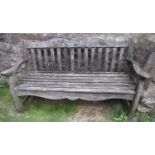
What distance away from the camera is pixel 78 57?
2832mm

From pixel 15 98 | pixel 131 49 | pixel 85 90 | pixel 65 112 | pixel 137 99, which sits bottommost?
pixel 65 112

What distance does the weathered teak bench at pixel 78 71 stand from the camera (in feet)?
8.15

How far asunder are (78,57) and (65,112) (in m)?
0.93

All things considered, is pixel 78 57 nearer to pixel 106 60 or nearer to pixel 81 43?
pixel 81 43

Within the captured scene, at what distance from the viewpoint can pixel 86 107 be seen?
9.93ft

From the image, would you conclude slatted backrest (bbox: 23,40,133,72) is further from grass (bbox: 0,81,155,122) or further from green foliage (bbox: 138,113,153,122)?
green foliage (bbox: 138,113,153,122)

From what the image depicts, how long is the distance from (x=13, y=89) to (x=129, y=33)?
1971 mm

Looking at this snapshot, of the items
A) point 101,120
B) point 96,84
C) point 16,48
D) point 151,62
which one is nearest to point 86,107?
point 101,120

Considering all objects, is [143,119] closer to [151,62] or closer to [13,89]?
[151,62]

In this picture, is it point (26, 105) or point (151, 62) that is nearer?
point (151, 62)

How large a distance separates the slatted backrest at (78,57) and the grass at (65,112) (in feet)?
1.96

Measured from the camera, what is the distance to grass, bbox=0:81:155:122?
2787 millimetres

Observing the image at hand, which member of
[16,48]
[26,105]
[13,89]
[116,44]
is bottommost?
[26,105]

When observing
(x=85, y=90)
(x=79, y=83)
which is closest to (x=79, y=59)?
(x=79, y=83)
